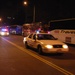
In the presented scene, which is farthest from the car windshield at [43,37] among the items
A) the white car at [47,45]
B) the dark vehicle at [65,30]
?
the dark vehicle at [65,30]

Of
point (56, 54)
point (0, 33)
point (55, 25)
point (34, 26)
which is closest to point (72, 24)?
point (55, 25)

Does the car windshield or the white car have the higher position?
the car windshield

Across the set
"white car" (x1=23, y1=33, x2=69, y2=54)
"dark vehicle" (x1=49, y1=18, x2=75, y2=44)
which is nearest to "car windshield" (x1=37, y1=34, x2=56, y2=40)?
"white car" (x1=23, y1=33, x2=69, y2=54)

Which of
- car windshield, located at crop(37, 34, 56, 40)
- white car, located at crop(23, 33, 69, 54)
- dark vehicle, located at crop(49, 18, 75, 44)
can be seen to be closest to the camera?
white car, located at crop(23, 33, 69, 54)

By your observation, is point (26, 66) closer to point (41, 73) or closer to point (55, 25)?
point (41, 73)

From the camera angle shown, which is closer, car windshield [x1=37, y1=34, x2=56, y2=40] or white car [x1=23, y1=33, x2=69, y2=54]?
white car [x1=23, y1=33, x2=69, y2=54]

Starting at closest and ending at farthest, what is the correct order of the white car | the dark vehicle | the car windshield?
the white car
the car windshield
the dark vehicle

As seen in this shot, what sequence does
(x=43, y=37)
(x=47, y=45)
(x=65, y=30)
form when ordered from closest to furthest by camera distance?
(x=47, y=45) < (x=43, y=37) < (x=65, y=30)

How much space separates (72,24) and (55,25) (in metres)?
4.07

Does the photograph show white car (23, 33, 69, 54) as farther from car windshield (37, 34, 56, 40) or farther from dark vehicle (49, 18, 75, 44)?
dark vehicle (49, 18, 75, 44)

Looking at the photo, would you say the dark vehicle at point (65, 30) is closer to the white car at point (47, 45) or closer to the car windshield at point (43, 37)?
the car windshield at point (43, 37)

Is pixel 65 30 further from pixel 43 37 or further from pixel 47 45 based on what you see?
pixel 47 45

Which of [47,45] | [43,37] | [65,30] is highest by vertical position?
[65,30]

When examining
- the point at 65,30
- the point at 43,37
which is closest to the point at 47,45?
the point at 43,37
